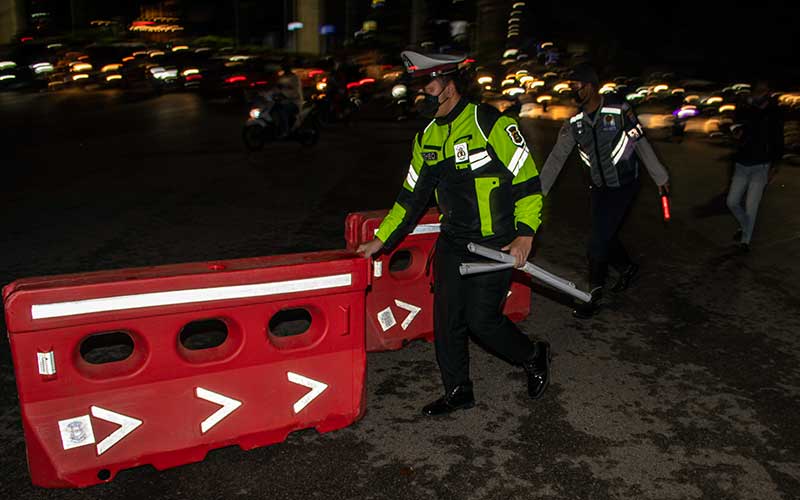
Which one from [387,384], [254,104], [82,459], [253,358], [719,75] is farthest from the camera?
[719,75]

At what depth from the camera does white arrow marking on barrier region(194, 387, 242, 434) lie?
390 centimetres

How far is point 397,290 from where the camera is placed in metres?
5.57

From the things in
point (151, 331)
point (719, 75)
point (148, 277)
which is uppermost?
point (148, 277)

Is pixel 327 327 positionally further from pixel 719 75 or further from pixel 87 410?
pixel 719 75

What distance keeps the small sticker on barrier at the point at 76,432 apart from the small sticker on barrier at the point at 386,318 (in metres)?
2.32

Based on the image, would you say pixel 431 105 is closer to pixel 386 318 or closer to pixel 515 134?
pixel 515 134

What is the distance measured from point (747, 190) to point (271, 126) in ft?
33.6

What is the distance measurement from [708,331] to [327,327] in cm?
349

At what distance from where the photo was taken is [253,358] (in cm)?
401

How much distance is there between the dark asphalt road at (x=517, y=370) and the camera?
3.81m

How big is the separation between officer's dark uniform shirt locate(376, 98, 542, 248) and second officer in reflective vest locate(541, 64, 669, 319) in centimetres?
171

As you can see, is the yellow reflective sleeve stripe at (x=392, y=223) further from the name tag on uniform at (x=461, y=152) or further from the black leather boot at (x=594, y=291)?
the black leather boot at (x=594, y=291)

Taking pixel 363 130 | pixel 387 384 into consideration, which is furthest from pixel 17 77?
pixel 387 384

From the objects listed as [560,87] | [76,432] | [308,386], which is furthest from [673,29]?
[76,432]
